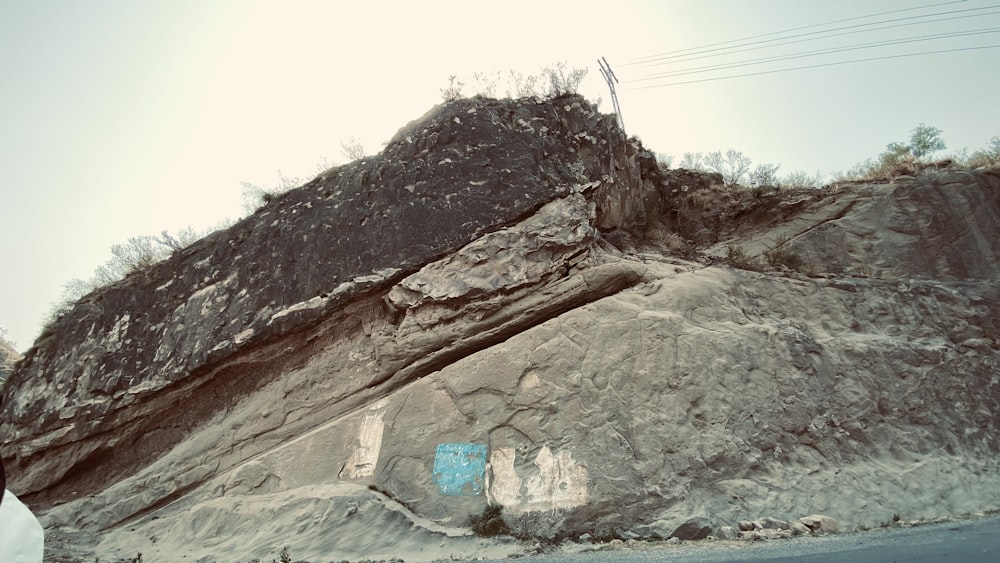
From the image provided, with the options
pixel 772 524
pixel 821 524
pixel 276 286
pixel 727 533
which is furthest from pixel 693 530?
pixel 276 286

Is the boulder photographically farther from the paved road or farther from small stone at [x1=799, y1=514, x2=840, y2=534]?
small stone at [x1=799, y1=514, x2=840, y2=534]

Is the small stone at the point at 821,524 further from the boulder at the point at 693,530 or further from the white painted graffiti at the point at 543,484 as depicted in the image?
the white painted graffiti at the point at 543,484

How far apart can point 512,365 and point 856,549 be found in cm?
514

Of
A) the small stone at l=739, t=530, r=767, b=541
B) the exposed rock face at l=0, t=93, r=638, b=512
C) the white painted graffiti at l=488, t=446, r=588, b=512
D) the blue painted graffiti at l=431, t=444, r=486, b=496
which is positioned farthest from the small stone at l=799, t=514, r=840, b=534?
the exposed rock face at l=0, t=93, r=638, b=512

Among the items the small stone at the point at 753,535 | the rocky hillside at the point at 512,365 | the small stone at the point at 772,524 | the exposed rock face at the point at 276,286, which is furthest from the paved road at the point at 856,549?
the exposed rock face at the point at 276,286

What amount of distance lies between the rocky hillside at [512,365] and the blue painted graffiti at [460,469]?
0.12 ft

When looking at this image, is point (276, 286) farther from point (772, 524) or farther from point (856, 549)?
point (856, 549)

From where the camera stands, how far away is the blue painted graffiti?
9109 mm

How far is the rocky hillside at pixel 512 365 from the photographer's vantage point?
890 cm

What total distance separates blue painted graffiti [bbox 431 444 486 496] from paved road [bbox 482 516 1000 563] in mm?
1823

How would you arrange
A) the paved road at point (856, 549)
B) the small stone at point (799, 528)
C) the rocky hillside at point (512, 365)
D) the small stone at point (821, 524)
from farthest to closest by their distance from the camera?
the rocky hillside at point (512, 365)
the small stone at point (821, 524)
the small stone at point (799, 528)
the paved road at point (856, 549)

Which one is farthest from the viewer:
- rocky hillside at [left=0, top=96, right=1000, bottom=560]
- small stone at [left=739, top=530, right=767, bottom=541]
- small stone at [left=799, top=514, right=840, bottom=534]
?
rocky hillside at [left=0, top=96, right=1000, bottom=560]

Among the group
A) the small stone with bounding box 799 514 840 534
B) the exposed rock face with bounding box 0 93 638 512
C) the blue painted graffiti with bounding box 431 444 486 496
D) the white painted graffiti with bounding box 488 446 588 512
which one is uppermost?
the exposed rock face with bounding box 0 93 638 512

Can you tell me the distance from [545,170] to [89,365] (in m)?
9.67
